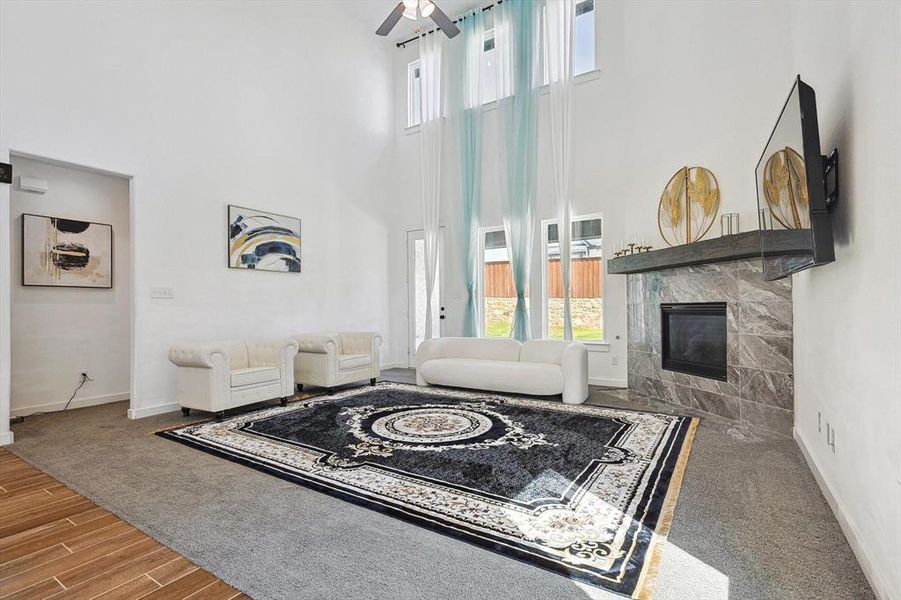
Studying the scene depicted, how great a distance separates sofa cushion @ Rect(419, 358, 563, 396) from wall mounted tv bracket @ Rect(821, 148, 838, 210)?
2.95 metres

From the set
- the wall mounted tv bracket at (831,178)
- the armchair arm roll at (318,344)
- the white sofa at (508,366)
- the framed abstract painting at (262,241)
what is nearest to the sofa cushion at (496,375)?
the white sofa at (508,366)

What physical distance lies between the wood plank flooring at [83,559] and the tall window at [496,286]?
4.97 m

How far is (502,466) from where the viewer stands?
286 centimetres

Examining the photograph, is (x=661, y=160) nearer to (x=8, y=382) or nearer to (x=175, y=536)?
(x=175, y=536)

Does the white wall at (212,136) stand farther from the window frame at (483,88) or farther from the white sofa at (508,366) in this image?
the white sofa at (508,366)

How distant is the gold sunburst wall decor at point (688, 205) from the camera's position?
14.5 feet

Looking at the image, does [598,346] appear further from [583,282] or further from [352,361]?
[352,361]

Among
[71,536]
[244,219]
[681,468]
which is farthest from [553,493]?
[244,219]

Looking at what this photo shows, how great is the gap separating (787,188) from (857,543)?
5.10 feet

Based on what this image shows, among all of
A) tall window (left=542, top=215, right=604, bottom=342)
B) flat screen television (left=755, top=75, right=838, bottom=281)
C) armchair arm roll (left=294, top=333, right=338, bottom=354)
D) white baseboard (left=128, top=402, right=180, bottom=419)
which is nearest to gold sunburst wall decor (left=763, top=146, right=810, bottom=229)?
flat screen television (left=755, top=75, right=838, bottom=281)

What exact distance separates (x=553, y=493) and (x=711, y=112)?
3882 millimetres

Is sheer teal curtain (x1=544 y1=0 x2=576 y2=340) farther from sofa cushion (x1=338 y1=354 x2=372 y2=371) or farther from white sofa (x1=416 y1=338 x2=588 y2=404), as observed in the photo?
sofa cushion (x1=338 y1=354 x2=372 y2=371)

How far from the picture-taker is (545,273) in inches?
248

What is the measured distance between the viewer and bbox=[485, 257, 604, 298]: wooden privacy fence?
593 cm
